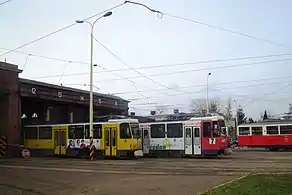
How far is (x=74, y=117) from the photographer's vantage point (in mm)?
50562

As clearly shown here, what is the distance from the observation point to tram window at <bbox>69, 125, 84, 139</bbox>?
34281 millimetres

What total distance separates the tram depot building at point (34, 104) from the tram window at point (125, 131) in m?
12.9

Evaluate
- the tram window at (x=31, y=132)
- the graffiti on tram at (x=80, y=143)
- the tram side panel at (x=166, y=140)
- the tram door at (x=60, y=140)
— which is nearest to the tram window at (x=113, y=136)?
the graffiti on tram at (x=80, y=143)

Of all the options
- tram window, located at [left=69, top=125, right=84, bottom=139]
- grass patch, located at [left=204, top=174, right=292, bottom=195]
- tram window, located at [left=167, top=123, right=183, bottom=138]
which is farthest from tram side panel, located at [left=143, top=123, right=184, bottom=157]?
grass patch, located at [left=204, top=174, right=292, bottom=195]

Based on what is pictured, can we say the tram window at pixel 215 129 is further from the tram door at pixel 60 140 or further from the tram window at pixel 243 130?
the tram window at pixel 243 130

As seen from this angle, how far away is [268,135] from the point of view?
46156mm

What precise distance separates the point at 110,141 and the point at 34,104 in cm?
2034

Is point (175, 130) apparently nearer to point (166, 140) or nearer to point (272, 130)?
point (166, 140)

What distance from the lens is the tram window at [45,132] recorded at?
37156mm

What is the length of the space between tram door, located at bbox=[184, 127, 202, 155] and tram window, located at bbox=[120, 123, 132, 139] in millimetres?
4730

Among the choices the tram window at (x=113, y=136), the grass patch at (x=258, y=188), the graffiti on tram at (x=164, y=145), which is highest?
the tram window at (x=113, y=136)

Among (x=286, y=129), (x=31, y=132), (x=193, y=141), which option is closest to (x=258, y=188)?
(x=193, y=141)

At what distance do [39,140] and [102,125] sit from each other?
343 inches

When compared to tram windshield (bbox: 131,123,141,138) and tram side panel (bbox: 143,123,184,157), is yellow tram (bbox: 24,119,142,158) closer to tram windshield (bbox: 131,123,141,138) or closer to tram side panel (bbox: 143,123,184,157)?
tram windshield (bbox: 131,123,141,138)
